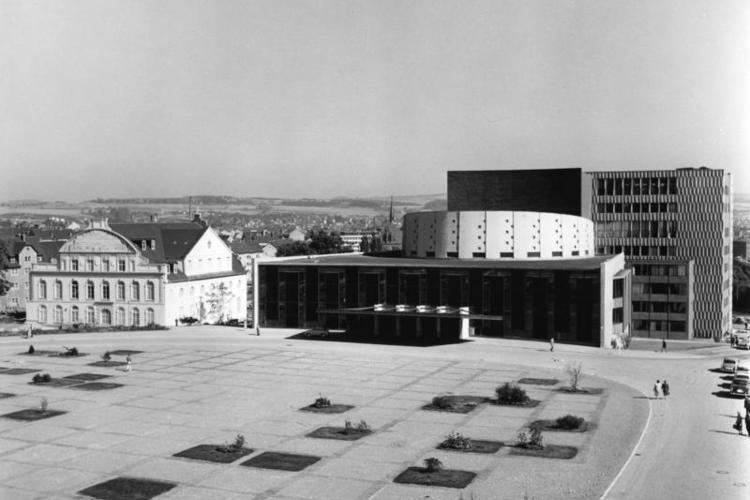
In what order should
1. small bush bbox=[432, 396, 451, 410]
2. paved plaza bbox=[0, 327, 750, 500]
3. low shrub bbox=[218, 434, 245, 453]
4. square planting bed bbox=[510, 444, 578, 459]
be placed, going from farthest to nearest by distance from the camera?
small bush bbox=[432, 396, 451, 410] → low shrub bbox=[218, 434, 245, 453] → square planting bed bbox=[510, 444, 578, 459] → paved plaza bbox=[0, 327, 750, 500]

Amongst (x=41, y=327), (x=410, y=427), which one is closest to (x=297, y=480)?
(x=410, y=427)

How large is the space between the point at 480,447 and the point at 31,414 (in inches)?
996

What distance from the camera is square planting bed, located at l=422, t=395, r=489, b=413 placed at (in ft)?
156

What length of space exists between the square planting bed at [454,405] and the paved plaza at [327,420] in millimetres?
738

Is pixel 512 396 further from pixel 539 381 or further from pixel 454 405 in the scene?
pixel 539 381

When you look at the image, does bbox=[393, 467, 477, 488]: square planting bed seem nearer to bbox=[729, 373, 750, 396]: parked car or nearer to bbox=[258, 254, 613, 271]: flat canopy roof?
bbox=[729, 373, 750, 396]: parked car

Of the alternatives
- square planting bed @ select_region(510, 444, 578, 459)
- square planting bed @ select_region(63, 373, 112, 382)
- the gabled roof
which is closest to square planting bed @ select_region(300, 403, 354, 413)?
square planting bed @ select_region(510, 444, 578, 459)

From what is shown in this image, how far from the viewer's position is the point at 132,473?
34938 millimetres

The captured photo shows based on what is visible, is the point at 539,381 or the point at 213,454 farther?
the point at 539,381

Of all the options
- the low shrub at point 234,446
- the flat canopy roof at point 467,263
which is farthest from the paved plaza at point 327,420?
the flat canopy roof at point 467,263

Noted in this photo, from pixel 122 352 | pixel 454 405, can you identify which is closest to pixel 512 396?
pixel 454 405

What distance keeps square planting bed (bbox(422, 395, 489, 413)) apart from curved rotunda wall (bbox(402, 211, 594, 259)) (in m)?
41.8

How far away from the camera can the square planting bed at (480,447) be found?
38594 mm

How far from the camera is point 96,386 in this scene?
5491 centimetres
